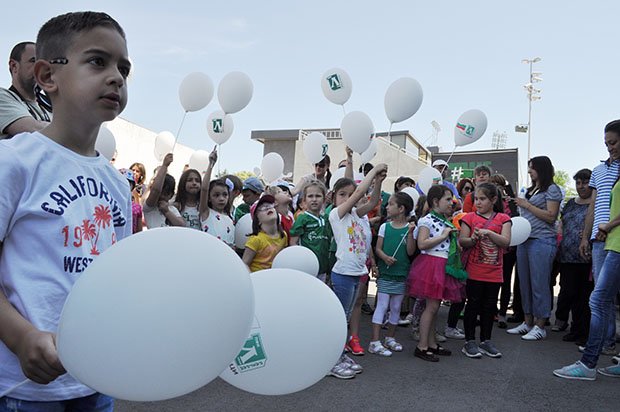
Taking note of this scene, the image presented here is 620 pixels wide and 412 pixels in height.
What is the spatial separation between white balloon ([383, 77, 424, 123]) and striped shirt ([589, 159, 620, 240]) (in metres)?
2.08

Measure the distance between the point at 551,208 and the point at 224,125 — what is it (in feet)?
13.6

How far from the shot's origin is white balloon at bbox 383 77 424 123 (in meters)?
5.45

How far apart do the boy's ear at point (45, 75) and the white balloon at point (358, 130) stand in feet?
14.1

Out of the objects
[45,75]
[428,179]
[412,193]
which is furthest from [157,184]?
[428,179]

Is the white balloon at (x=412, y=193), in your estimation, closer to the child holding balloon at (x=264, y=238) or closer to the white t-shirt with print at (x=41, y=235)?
the child holding balloon at (x=264, y=238)

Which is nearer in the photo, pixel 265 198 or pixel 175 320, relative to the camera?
pixel 175 320

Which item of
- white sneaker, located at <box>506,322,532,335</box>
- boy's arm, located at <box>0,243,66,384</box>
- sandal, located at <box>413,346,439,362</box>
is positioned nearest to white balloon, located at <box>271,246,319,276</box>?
boy's arm, located at <box>0,243,66,384</box>

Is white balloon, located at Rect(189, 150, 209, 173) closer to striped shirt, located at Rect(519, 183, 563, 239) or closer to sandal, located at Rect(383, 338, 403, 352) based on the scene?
sandal, located at Rect(383, 338, 403, 352)

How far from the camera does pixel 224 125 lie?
6.32 metres

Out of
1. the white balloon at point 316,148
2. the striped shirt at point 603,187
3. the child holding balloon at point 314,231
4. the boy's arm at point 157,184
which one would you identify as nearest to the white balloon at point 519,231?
the striped shirt at point 603,187

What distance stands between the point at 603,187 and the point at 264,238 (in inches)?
116

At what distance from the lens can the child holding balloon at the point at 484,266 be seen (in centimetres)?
444

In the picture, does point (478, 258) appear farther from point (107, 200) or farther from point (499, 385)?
point (107, 200)

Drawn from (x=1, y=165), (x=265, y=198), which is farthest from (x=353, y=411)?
(x=1, y=165)
